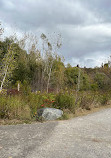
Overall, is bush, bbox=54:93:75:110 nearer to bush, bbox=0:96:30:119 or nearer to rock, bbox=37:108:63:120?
rock, bbox=37:108:63:120

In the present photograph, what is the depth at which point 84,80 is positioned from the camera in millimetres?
21266

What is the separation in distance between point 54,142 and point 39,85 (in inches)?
565

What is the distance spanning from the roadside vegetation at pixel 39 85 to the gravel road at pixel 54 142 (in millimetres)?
1167

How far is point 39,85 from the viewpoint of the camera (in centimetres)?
1767

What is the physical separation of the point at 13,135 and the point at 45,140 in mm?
884

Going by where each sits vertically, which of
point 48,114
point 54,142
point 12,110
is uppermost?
point 12,110

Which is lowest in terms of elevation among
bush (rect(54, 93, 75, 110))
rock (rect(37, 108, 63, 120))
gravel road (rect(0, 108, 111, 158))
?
gravel road (rect(0, 108, 111, 158))

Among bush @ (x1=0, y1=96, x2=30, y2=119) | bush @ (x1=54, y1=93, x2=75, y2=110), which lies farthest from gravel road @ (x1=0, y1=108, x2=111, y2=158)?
bush @ (x1=54, y1=93, x2=75, y2=110)

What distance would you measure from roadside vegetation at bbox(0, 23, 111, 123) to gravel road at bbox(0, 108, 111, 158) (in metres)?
1.17

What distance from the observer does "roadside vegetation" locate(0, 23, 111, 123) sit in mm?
5867

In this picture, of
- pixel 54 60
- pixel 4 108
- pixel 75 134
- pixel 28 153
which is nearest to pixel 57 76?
pixel 54 60

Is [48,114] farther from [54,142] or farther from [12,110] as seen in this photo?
[54,142]

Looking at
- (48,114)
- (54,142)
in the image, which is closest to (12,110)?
(48,114)

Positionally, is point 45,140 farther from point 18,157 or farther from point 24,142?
point 18,157
